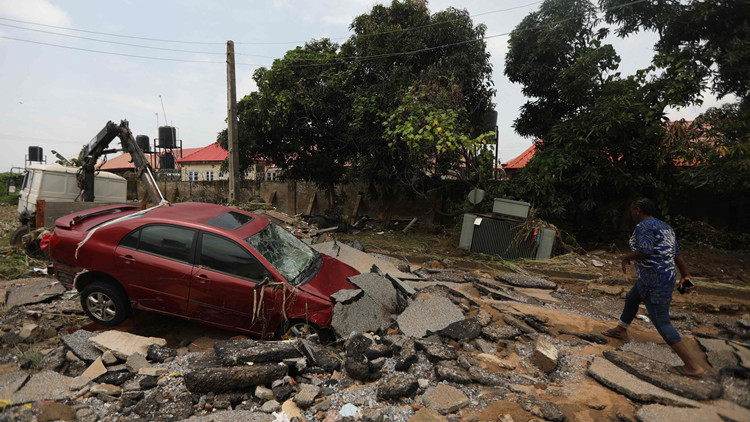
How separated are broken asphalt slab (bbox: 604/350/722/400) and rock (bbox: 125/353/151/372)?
15.0ft

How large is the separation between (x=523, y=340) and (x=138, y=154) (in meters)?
9.49

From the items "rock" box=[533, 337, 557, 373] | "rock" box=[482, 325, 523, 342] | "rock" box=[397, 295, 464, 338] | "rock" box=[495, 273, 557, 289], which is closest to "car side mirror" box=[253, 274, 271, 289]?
"rock" box=[397, 295, 464, 338]

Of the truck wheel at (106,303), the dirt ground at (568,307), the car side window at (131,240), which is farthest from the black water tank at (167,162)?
the car side window at (131,240)

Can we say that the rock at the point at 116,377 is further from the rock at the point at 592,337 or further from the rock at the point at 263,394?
the rock at the point at 592,337

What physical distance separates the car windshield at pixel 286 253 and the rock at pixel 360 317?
1.91ft

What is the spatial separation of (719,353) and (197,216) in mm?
5886

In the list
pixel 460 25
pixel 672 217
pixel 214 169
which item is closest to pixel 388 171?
pixel 460 25

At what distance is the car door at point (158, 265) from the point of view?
13.0ft

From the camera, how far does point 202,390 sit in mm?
2979

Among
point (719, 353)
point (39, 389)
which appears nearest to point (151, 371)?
point (39, 389)

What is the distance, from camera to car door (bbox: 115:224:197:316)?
3.96m

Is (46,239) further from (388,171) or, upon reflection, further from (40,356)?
(388,171)

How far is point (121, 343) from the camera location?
3627mm

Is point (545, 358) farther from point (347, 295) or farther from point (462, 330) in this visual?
point (347, 295)
